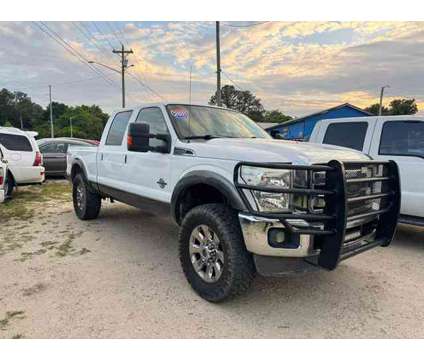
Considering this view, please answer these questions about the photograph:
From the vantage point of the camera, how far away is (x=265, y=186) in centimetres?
294

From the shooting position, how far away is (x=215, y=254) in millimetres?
3348

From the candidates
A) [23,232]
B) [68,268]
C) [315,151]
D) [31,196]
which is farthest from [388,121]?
[31,196]

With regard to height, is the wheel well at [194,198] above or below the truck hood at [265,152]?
below

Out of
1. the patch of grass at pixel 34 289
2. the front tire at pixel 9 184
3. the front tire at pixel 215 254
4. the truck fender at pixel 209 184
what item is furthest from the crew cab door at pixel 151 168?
the front tire at pixel 9 184

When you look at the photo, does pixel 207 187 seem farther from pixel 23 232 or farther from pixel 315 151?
pixel 23 232

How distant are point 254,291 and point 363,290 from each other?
1155mm

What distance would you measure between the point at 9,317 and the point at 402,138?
18.2ft

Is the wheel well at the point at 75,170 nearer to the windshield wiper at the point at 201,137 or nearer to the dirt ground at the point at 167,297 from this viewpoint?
the dirt ground at the point at 167,297

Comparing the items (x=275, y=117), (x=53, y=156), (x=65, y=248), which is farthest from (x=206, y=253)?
(x=275, y=117)

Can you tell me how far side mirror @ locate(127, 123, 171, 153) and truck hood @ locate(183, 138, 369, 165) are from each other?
0.31m

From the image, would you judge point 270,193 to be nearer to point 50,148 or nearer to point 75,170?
point 75,170

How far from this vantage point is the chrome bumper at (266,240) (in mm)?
2898

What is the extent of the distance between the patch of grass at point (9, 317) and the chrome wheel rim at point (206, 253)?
62.7 inches

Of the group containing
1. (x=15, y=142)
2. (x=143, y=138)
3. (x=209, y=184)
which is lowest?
(x=209, y=184)
